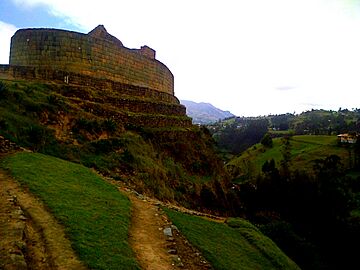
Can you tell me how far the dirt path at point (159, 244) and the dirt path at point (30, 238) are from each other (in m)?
1.43

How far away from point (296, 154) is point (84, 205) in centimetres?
6785

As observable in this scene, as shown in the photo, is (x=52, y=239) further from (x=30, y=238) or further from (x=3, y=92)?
(x=3, y=92)

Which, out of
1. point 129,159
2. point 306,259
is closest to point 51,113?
point 129,159

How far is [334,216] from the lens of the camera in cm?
2358

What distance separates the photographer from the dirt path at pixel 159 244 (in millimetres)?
7152

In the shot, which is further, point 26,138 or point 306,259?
point 306,259

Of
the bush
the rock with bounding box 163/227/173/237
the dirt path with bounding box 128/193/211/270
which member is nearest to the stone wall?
the bush

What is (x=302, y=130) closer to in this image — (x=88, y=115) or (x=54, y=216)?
(x=88, y=115)

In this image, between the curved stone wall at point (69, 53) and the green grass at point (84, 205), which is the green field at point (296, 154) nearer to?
the curved stone wall at point (69, 53)

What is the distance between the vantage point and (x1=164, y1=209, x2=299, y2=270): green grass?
8586mm

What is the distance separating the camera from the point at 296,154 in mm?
71438

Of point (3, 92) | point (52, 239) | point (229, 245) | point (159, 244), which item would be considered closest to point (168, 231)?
point (159, 244)

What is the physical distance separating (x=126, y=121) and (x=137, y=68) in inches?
227

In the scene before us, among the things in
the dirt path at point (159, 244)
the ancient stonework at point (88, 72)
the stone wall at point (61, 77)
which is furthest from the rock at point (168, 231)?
the stone wall at point (61, 77)
